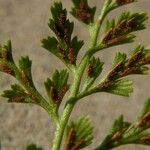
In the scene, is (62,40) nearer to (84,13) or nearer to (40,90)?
(84,13)

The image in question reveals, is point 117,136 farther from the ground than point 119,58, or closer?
closer

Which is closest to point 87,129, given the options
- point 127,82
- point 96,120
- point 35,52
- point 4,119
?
point 127,82

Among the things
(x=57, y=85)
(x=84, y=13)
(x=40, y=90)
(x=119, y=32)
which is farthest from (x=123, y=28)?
(x=40, y=90)

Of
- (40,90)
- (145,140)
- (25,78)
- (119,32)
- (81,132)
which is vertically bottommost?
(40,90)

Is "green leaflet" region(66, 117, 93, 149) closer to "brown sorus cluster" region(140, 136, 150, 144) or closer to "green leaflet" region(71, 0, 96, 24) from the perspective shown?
"brown sorus cluster" region(140, 136, 150, 144)

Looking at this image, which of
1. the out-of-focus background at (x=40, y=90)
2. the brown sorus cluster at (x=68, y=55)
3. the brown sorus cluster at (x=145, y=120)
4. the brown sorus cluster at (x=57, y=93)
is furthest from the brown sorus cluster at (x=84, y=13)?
the out-of-focus background at (x=40, y=90)

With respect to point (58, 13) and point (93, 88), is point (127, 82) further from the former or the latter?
point (58, 13)

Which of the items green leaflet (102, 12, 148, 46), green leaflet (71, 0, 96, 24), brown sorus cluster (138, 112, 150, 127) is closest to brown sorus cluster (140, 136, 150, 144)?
brown sorus cluster (138, 112, 150, 127)
